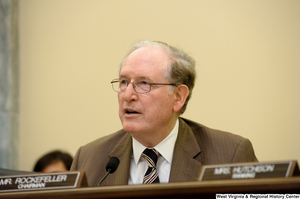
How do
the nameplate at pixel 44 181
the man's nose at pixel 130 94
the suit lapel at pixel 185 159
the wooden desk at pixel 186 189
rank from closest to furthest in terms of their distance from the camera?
the wooden desk at pixel 186 189, the nameplate at pixel 44 181, the suit lapel at pixel 185 159, the man's nose at pixel 130 94

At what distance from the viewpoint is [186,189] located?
1.14 m

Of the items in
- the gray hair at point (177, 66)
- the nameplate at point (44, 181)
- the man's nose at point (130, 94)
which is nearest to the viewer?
the nameplate at point (44, 181)

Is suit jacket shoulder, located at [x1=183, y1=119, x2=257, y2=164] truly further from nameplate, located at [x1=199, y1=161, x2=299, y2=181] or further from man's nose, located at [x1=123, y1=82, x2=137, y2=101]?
nameplate, located at [x1=199, y1=161, x2=299, y2=181]

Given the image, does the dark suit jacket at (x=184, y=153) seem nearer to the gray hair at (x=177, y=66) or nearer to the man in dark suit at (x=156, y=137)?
the man in dark suit at (x=156, y=137)

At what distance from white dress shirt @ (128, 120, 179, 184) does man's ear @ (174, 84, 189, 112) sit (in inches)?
6.4

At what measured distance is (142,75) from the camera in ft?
6.69

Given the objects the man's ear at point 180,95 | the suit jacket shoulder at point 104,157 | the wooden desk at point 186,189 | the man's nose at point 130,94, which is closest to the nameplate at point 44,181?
the wooden desk at point 186,189

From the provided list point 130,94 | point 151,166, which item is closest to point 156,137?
point 151,166

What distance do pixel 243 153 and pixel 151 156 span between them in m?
0.52

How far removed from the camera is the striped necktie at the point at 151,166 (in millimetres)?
1925

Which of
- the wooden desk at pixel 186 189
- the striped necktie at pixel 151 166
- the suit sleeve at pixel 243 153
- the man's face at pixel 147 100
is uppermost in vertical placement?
the man's face at pixel 147 100

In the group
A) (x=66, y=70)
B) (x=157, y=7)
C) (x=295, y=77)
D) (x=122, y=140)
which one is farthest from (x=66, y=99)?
(x=295, y=77)

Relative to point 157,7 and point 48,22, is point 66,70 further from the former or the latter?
point 157,7

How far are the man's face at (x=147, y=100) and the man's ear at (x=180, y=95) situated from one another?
0.15 ft
